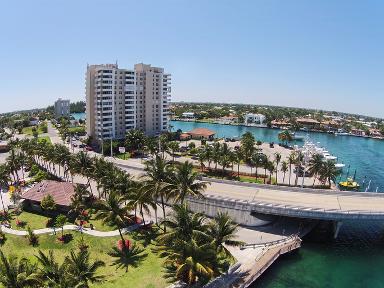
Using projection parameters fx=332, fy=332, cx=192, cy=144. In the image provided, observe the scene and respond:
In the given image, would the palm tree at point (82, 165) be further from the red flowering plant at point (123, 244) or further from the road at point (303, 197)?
the road at point (303, 197)

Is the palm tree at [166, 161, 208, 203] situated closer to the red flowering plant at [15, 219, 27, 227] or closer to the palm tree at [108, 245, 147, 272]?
the palm tree at [108, 245, 147, 272]

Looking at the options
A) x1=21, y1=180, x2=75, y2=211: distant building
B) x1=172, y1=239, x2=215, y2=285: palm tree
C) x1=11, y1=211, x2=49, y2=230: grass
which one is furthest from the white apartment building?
x1=172, y1=239, x2=215, y2=285: palm tree

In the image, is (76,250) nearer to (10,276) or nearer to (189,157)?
(10,276)

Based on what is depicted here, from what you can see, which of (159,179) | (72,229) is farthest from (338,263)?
(72,229)

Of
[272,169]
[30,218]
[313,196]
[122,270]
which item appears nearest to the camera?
[122,270]

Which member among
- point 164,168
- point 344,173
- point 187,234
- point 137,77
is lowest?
point 344,173

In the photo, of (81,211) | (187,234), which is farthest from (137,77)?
(187,234)

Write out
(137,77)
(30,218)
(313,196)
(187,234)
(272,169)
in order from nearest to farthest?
(187,234)
(30,218)
(313,196)
(272,169)
(137,77)
